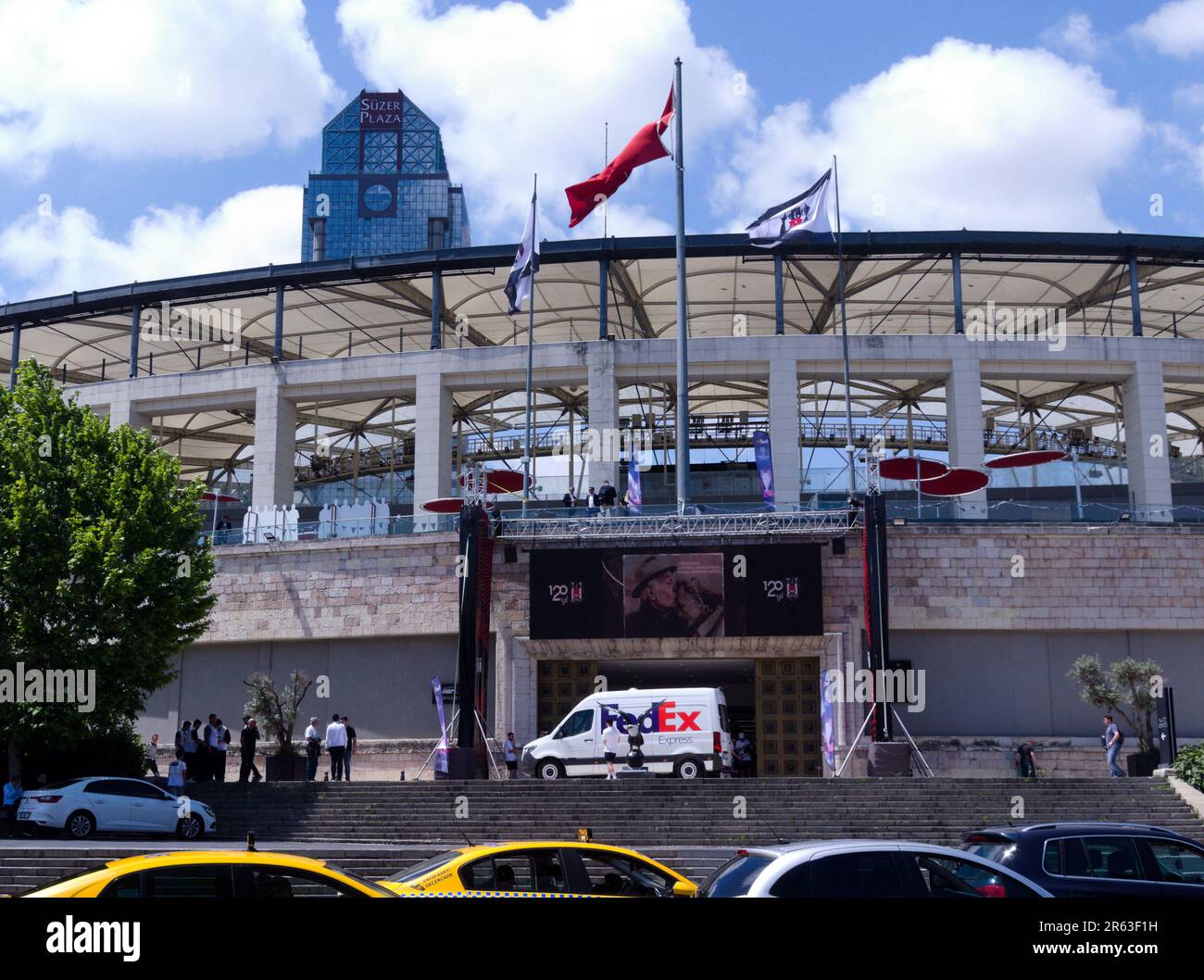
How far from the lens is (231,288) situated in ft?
137

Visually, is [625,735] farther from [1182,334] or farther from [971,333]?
[1182,334]

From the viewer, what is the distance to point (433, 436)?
1528 inches

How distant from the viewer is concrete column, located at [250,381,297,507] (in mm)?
39500

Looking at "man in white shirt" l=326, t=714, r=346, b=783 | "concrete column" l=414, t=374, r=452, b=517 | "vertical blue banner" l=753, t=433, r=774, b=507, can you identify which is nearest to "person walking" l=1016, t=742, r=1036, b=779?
"vertical blue banner" l=753, t=433, r=774, b=507

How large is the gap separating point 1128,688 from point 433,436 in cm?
2123

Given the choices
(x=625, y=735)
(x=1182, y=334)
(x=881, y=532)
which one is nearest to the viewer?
(x=625, y=735)

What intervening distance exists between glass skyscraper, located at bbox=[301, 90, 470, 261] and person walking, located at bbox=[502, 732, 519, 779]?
6769 inches

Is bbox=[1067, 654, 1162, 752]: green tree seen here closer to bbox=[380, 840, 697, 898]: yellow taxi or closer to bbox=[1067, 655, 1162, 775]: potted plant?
bbox=[1067, 655, 1162, 775]: potted plant

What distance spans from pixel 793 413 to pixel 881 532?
7977 mm

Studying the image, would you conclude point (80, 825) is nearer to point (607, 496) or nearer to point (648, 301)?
point (607, 496)

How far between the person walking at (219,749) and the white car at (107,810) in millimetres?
4693

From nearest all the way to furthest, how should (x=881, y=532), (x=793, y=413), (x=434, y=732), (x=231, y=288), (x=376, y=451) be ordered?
(x=881, y=532) → (x=434, y=732) → (x=793, y=413) → (x=231, y=288) → (x=376, y=451)
